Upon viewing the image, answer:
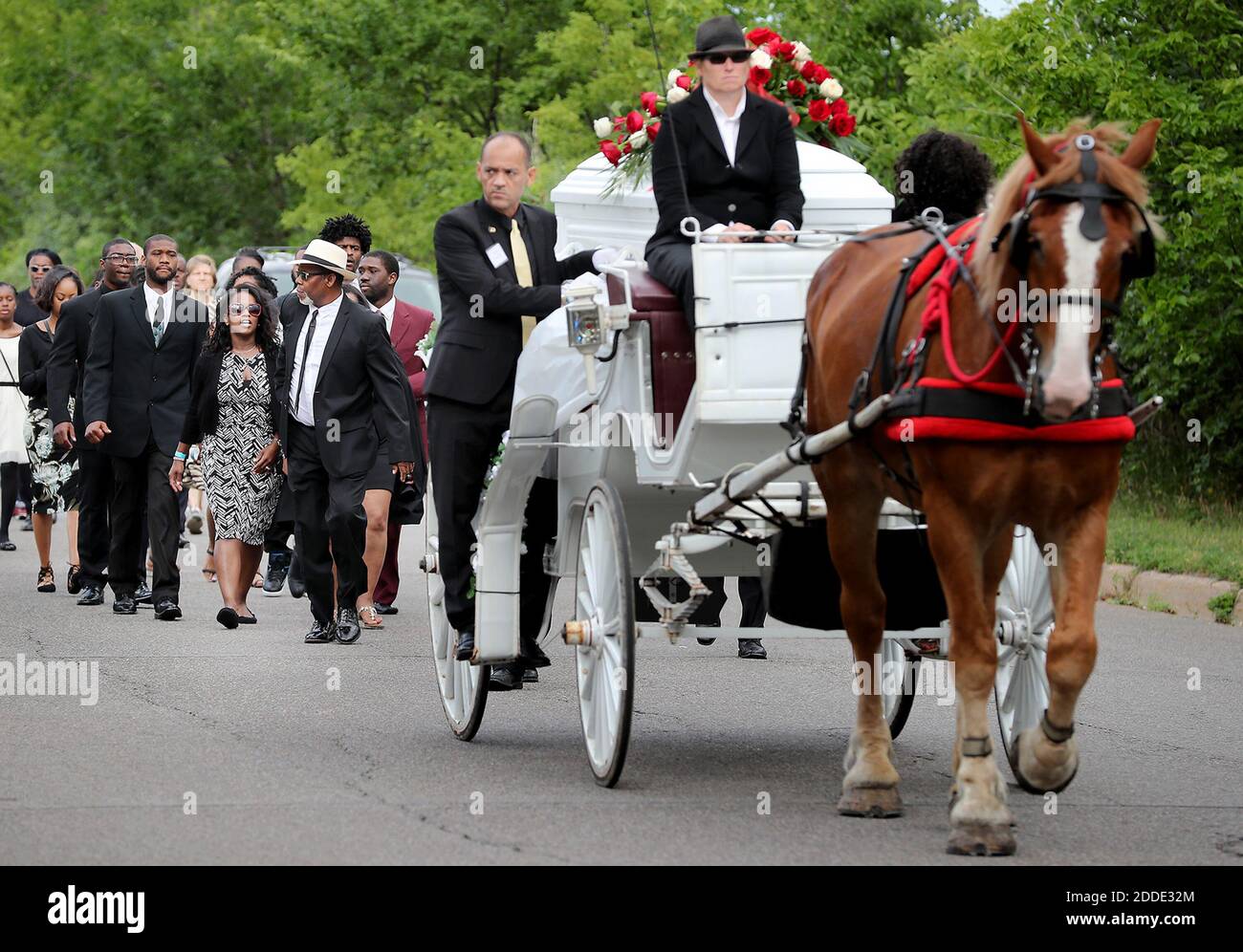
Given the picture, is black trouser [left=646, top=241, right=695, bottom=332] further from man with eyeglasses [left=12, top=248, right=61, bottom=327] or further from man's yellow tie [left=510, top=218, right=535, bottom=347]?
man with eyeglasses [left=12, top=248, right=61, bottom=327]

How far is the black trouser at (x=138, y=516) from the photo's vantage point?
1385cm

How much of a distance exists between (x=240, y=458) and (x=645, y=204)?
4746 millimetres

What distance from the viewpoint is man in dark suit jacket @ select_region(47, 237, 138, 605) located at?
48.0 ft

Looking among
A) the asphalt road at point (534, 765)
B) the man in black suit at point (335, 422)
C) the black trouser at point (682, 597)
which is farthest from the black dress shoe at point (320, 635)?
the black trouser at point (682, 597)

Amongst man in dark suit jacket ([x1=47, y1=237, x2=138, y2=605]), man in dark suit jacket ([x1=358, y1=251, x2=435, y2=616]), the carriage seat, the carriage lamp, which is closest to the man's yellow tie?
the carriage lamp

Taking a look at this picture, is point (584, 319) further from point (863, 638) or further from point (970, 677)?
point (970, 677)

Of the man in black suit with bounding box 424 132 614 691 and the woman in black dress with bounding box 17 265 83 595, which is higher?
the man in black suit with bounding box 424 132 614 691

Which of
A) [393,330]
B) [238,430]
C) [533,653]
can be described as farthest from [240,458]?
[533,653]

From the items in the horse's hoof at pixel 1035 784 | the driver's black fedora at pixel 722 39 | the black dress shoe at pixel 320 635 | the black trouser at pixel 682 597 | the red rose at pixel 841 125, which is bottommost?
the black dress shoe at pixel 320 635

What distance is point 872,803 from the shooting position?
23.3 feet

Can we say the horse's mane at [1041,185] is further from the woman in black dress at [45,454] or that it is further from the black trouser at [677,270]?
the woman in black dress at [45,454]

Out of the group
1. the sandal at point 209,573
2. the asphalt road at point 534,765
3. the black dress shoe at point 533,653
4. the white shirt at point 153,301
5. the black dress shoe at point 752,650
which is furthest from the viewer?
the sandal at point 209,573

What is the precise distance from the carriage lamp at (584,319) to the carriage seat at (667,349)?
10cm

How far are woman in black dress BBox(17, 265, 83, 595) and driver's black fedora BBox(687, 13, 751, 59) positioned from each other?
8454 mm
